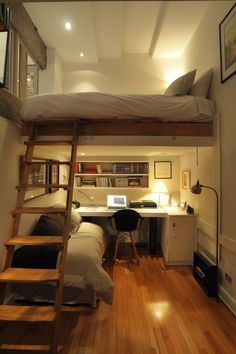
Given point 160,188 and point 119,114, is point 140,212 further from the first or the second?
point 119,114

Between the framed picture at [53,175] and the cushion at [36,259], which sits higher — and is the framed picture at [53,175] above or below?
above

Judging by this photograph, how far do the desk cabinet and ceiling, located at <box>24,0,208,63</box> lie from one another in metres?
2.71

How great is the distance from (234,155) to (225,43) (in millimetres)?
1176

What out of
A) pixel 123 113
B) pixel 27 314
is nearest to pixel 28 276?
pixel 27 314

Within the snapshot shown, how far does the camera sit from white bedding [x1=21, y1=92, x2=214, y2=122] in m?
2.46

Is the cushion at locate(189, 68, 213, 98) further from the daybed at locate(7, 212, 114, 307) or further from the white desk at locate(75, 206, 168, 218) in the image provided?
the daybed at locate(7, 212, 114, 307)

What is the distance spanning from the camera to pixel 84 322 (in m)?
2.13

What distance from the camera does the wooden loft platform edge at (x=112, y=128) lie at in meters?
2.61

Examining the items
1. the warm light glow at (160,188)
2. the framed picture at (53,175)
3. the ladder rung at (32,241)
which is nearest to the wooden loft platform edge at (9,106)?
the framed picture at (53,175)

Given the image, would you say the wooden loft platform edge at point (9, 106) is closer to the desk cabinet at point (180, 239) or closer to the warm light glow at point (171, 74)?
the desk cabinet at point (180, 239)

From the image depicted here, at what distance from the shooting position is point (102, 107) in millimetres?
2469

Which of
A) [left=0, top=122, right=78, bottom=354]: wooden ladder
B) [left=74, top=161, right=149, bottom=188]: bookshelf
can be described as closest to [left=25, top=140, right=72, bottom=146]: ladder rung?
[left=0, top=122, right=78, bottom=354]: wooden ladder

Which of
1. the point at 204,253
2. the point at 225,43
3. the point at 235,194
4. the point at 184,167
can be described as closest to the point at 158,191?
the point at 184,167

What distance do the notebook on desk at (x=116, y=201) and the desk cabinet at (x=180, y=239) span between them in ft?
3.37
